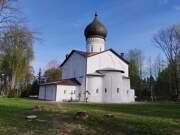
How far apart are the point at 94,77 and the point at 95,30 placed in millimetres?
8547

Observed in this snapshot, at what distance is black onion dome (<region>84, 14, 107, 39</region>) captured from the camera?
145 feet

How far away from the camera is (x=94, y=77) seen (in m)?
40.1

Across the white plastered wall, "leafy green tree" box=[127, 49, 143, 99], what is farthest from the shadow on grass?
"leafy green tree" box=[127, 49, 143, 99]

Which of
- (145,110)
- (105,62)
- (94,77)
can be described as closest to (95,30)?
(105,62)

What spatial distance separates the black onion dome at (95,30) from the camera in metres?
44.1

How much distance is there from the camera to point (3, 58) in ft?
143

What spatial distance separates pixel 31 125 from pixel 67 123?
5.18 ft

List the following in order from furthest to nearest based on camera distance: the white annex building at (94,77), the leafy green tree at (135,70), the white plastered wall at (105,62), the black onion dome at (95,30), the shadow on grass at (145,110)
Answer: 1. the leafy green tree at (135,70)
2. the black onion dome at (95,30)
3. the white plastered wall at (105,62)
4. the white annex building at (94,77)
5. the shadow on grass at (145,110)

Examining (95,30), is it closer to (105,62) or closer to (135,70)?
(105,62)

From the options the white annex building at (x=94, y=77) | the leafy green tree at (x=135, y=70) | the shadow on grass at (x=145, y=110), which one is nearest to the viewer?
the shadow on grass at (x=145, y=110)

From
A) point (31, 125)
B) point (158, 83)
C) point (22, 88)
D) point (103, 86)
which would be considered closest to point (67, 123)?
point (31, 125)

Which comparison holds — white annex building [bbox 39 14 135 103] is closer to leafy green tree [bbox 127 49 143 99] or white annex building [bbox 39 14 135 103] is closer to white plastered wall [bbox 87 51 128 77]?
white plastered wall [bbox 87 51 128 77]

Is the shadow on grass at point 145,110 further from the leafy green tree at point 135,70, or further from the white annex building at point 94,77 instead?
the leafy green tree at point 135,70

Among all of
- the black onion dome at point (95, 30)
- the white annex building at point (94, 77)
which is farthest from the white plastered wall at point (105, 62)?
the black onion dome at point (95, 30)
